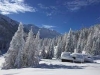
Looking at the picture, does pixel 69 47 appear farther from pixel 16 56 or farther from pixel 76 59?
pixel 16 56

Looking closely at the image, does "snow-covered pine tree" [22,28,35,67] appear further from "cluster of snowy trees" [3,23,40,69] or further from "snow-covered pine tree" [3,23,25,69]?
"snow-covered pine tree" [3,23,25,69]

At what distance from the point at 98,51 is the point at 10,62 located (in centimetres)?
7579

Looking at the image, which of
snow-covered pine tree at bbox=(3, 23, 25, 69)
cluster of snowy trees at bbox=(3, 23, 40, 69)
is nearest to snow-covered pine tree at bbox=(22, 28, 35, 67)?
cluster of snowy trees at bbox=(3, 23, 40, 69)

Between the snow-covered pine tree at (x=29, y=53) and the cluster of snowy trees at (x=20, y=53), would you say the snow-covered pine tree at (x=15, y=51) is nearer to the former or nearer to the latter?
the cluster of snowy trees at (x=20, y=53)

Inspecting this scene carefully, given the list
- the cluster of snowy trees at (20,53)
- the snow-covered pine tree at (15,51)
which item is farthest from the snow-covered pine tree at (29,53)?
the snow-covered pine tree at (15,51)

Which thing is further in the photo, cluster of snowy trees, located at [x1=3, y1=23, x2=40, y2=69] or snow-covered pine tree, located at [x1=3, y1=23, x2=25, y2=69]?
snow-covered pine tree, located at [x1=3, y1=23, x2=25, y2=69]

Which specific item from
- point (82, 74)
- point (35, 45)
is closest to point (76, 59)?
point (35, 45)

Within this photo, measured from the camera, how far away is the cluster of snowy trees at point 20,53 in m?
42.5

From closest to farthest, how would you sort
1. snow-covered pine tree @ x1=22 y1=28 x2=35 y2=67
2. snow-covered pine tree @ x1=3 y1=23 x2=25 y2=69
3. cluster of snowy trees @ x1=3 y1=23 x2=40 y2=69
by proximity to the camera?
cluster of snowy trees @ x1=3 y1=23 x2=40 y2=69 < snow-covered pine tree @ x1=3 y1=23 x2=25 y2=69 < snow-covered pine tree @ x1=22 y1=28 x2=35 y2=67

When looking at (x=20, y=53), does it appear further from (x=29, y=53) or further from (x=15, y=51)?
(x=29, y=53)

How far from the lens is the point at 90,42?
11356 cm

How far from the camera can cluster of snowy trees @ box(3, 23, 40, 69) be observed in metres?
42.5

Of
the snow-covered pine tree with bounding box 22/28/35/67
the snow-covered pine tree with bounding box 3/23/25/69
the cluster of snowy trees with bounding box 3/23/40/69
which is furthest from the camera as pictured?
the snow-covered pine tree with bounding box 22/28/35/67

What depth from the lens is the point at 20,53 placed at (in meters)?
43.2
